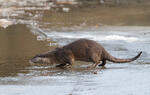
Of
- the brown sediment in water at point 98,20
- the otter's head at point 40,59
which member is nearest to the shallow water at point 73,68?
the otter's head at point 40,59

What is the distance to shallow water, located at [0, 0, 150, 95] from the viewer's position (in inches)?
266

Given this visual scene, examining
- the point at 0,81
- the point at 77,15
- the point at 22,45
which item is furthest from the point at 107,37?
the point at 77,15

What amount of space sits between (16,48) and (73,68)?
3.30 m

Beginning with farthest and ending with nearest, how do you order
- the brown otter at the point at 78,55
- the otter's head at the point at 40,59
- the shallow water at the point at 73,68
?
the otter's head at the point at 40,59 → the brown otter at the point at 78,55 → the shallow water at the point at 73,68

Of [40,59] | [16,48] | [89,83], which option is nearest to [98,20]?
[16,48]

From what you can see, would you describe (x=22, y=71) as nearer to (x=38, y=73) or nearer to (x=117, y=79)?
(x=38, y=73)

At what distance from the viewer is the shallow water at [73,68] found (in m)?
6.77

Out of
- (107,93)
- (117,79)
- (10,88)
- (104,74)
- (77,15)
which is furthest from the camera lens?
(77,15)

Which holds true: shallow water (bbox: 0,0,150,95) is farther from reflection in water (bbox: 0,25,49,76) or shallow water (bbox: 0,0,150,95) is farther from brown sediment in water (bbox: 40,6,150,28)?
brown sediment in water (bbox: 40,6,150,28)

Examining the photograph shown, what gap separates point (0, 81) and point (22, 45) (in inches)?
181

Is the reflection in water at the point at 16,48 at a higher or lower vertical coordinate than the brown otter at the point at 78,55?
lower

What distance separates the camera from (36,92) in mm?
6562

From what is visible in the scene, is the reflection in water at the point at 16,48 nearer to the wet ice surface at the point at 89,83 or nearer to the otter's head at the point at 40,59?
the otter's head at the point at 40,59

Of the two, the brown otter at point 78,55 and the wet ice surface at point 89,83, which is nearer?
the wet ice surface at point 89,83
